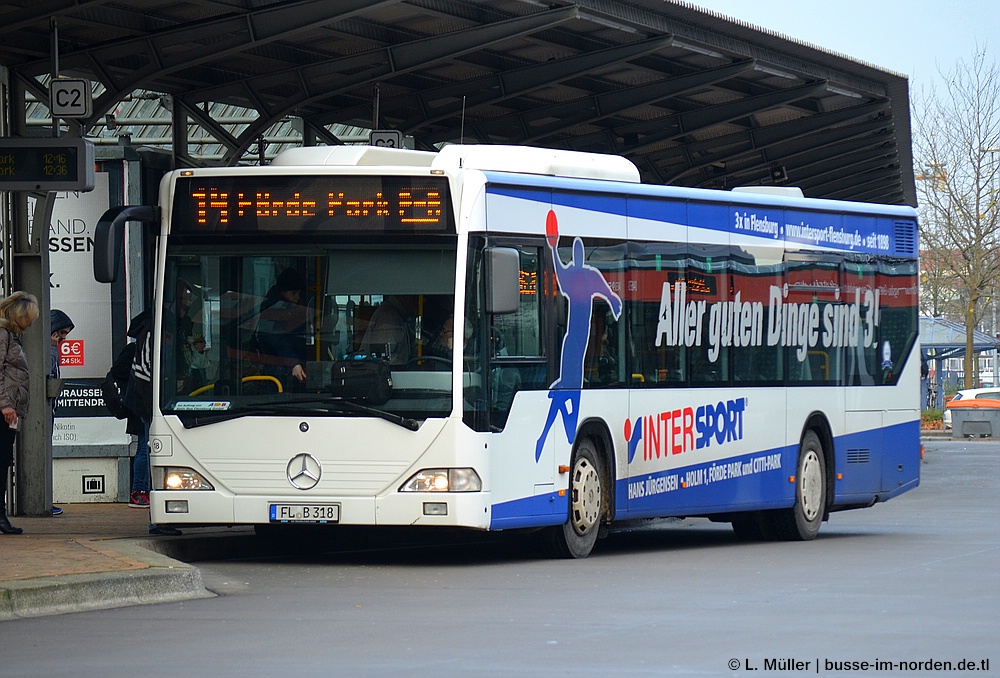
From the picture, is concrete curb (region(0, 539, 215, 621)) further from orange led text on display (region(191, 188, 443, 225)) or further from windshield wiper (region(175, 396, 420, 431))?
orange led text on display (region(191, 188, 443, 225))

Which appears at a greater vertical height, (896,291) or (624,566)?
(896,291)

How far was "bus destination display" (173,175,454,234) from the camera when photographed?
12828 mm

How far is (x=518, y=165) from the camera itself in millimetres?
13469

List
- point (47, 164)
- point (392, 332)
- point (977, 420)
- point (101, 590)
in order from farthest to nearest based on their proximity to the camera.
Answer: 1. point (977, 420)
2. point (47, 164)
3. point (392, 332)
4. point (101, 590)

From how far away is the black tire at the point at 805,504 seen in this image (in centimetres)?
1631

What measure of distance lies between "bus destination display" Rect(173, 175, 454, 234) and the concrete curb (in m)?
2.54

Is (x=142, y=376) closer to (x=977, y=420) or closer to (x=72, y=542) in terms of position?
(x=72, y=542)

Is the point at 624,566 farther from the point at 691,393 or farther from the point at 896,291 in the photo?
the point at 896,291

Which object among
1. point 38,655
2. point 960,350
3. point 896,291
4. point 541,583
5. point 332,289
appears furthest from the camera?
point 960,350

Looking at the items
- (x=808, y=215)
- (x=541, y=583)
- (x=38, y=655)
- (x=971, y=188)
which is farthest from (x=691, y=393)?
(x=971, y=188)

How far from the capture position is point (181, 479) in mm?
13070

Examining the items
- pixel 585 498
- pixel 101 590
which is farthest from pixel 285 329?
pixel 101 590

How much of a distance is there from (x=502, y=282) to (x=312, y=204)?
1.40 meters

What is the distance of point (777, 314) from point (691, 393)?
1453mm
